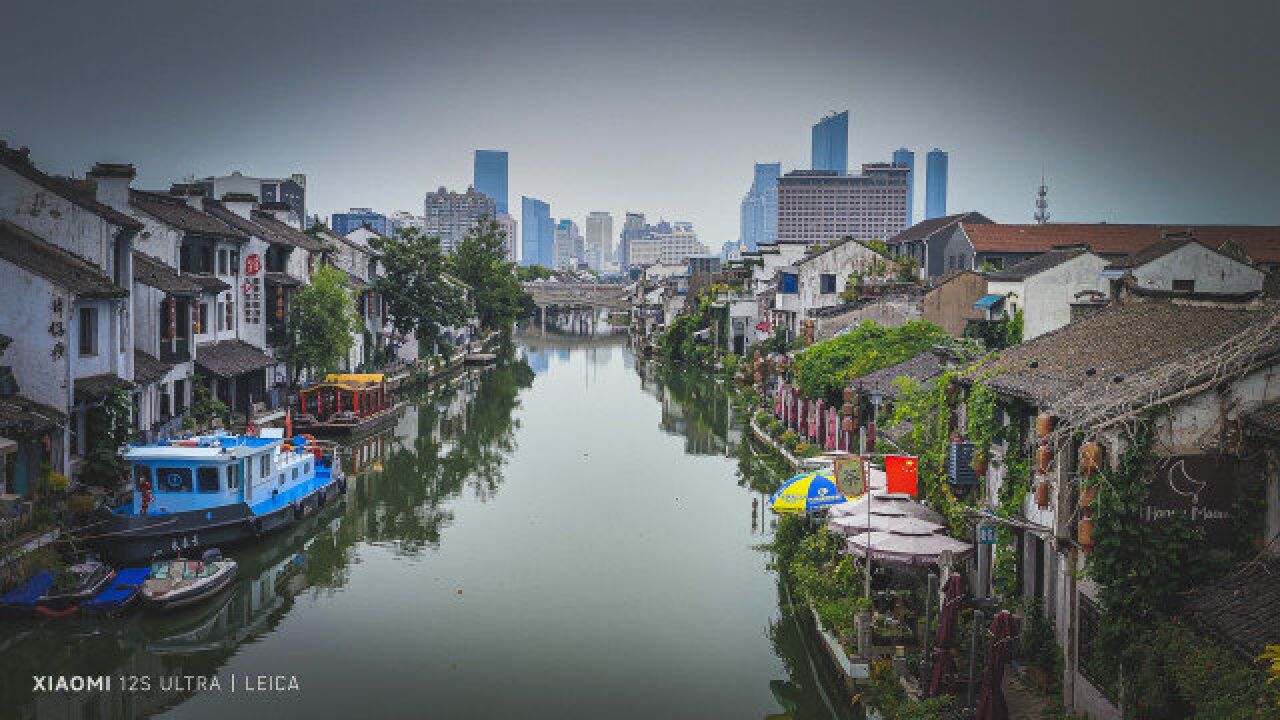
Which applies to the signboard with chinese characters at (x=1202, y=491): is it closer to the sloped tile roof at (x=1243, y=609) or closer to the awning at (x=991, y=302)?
the sloped tile roof at (x=1243, y=609)

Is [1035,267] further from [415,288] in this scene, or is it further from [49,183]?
[415,288]

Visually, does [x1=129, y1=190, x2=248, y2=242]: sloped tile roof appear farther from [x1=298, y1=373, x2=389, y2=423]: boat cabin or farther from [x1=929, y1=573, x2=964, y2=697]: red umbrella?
[x1=929, y1=573, x2=964, y2=697]: red umbrella

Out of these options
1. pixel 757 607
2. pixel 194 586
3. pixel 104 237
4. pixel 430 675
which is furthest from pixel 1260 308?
pixel 104 237

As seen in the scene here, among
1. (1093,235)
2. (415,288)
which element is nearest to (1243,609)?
(1093,235)

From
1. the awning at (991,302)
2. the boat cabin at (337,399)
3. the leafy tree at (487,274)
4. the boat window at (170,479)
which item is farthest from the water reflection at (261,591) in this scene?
the leafy tree at (487,274)

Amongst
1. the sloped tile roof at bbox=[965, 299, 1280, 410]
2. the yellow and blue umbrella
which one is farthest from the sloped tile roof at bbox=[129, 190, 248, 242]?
the sloped tile roof at bbox=[965, 299, 1280, 410]

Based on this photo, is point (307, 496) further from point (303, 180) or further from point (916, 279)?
point (303, 180)

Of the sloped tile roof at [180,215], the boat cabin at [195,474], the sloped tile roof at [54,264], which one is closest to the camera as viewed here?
the boat cabin at [195,474]
